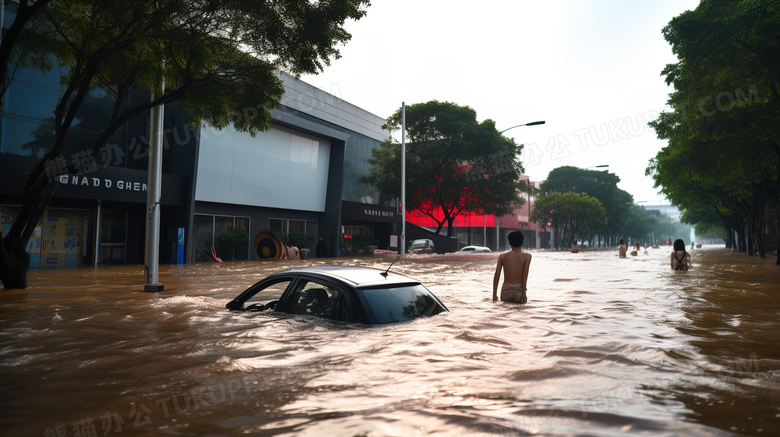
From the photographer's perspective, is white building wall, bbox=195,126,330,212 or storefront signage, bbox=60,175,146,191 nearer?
storefront signage, bbox=60,175,146,191

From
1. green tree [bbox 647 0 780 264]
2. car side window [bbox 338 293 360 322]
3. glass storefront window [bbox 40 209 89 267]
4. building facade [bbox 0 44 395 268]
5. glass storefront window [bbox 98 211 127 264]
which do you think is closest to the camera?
car side window [bbox 338 293 360 322]

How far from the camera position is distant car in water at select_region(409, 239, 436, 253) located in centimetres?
3994

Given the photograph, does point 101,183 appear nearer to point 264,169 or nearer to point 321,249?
point 264,169

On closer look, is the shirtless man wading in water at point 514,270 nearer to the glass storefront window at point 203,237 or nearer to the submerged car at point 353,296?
the submerged car at point 353,296

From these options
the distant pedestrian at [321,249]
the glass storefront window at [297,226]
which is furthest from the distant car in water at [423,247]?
the glass storefront window at [297,226]

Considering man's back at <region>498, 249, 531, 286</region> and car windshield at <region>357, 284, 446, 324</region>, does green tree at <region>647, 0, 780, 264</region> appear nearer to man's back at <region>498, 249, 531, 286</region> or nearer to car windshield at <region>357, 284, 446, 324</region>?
man's back at <region>498, 249, 531, 286</region>

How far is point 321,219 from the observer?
35750 mm

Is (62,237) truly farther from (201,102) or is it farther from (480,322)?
(480,322)

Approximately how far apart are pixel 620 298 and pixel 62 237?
22.3m

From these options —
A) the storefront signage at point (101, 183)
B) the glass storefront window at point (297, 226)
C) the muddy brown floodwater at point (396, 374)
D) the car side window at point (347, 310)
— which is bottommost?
the muddy brown floodwater at point (396, 374)

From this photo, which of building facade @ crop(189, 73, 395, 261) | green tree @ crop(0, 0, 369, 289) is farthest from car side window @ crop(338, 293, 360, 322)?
building facade @ crop(189, 73, 395, 261)

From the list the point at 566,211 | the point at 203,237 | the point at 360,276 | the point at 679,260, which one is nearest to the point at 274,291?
the point at 360,276

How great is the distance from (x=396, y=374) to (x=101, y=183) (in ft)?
68.4

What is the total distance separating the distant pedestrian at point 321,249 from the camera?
110 feet
